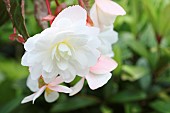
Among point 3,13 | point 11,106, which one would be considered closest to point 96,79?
point 3,13

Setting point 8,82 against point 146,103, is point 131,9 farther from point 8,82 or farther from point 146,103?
point 8,82

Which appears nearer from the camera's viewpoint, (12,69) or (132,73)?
(132,73)

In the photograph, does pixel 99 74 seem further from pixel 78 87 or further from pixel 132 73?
pixel 132 73

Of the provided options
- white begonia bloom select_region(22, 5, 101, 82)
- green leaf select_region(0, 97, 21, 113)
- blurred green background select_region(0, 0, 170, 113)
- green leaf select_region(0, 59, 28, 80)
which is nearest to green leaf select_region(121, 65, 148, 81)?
blurred green background select_region(0, 0, 170, 113)

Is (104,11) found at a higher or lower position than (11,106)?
higher

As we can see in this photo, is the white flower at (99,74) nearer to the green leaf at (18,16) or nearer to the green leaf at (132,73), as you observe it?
the green leaf at (18,16)

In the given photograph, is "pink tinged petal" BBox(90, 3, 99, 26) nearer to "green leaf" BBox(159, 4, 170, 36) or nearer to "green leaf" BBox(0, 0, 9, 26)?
"green leaf" BBox(0, 0, 9, 26)
